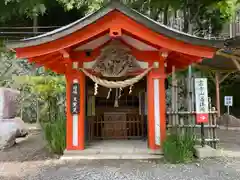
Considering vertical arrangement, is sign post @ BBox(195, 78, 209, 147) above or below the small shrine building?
below

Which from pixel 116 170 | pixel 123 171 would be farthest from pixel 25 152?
pixel 123 171

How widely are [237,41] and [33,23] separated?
9.96 m

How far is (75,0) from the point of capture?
12781 millimetres

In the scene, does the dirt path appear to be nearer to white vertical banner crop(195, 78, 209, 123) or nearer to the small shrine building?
the small shrine building

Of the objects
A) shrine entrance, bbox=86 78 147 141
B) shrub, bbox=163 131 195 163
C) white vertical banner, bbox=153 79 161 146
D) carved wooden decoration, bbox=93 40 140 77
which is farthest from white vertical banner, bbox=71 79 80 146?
shrub, bbox=163 131 195 163

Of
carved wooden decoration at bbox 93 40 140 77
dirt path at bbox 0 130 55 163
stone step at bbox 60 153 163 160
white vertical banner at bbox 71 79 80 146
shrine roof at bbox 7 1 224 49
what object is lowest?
dirt path at bbox 0 130 55 163

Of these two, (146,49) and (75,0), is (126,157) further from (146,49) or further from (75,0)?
(75,0)

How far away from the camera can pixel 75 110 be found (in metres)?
8.04

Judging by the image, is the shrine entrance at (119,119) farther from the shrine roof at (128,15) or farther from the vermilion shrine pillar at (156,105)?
the shrine roof at (128,15)

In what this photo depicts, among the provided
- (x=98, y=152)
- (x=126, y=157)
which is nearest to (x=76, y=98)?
(x=98, y=152)

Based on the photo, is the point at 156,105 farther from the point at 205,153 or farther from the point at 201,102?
the point at 205,153

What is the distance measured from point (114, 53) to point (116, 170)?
3.26 metres

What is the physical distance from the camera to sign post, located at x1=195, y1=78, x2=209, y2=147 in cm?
751

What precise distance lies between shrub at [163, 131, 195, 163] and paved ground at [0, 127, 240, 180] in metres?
0.26
